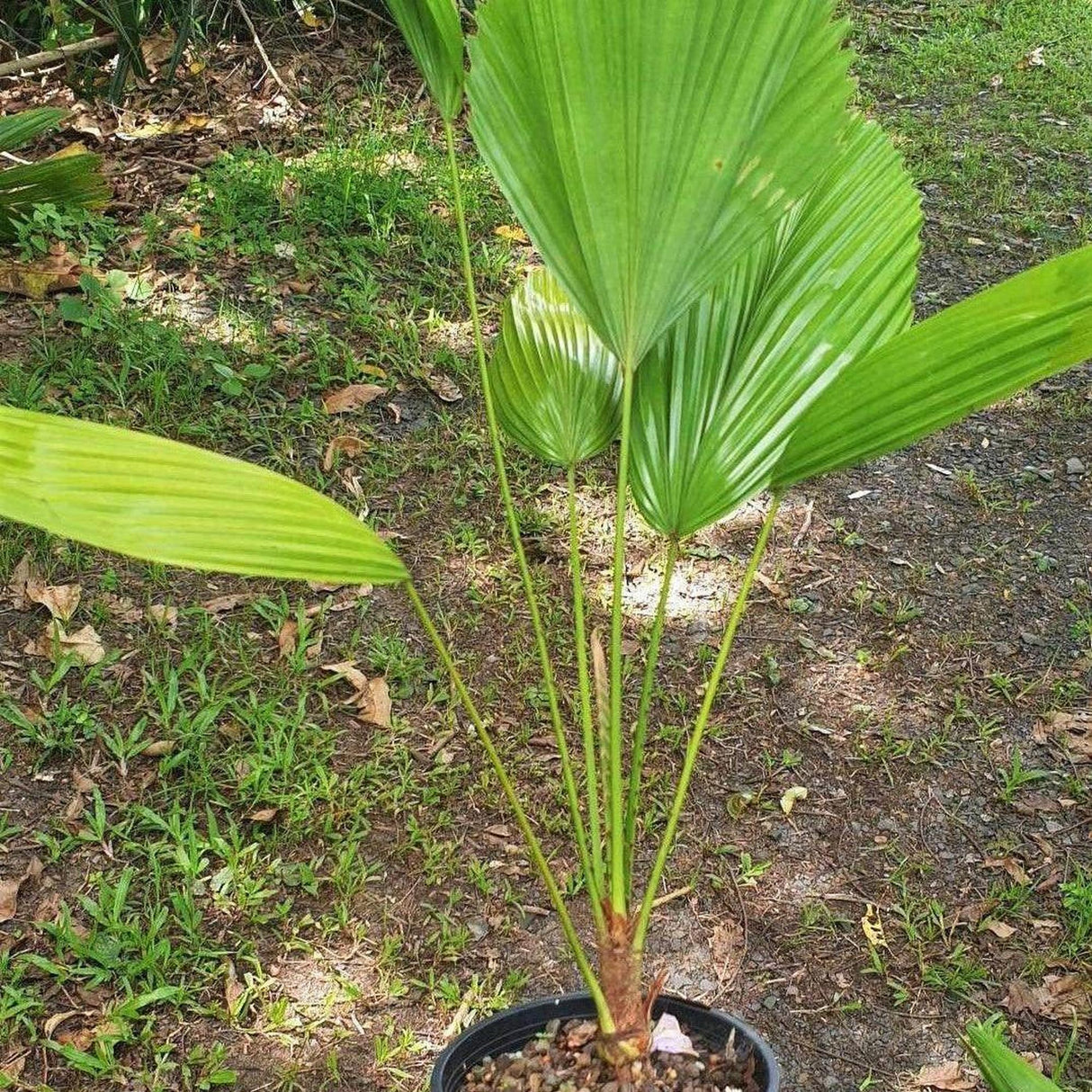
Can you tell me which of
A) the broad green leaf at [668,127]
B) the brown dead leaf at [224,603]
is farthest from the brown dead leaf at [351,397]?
the broad green leaf at [668,127]

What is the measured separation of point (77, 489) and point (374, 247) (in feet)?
8.46

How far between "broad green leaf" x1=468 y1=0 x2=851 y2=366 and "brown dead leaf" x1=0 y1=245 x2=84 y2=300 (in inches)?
83.5

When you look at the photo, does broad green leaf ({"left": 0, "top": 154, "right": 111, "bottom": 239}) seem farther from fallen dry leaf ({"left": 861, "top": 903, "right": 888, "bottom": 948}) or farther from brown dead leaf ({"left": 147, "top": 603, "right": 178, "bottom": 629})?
fallen dry leaf ({"left": 861, "top": 903, "right": 888, "bottom": 948})

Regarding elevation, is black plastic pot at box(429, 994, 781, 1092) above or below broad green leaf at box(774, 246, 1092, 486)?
below

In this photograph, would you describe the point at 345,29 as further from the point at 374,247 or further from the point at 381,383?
the point at 381,383

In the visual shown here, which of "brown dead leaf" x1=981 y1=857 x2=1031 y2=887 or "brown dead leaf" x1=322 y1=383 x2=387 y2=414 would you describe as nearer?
"brown dead leaf" x1=981 y1=857 x2=1031 y2=887

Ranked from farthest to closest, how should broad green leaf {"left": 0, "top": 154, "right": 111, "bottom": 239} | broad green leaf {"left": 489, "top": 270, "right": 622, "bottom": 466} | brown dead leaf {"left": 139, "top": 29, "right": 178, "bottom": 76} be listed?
brown dead leaf {"left": 139, "top": 29, "right": 178, "bottom": 76}
broad green leaf {"left": 0, "top": 154, "right": 111, "bottom": 239}
broad green leaf {"left": 489, "top": 270, "right": 622, "bottom": 466}

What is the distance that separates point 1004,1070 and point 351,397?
2342mm

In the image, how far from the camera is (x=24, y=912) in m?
1.89

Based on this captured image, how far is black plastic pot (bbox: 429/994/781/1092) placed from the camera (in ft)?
4.01

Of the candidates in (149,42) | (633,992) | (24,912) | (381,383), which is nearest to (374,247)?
(381,383)

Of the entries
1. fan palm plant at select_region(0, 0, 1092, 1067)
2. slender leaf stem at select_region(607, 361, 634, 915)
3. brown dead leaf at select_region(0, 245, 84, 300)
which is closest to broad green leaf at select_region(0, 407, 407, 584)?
fan palm plant at select_region(0, 0, 1092, 1067)

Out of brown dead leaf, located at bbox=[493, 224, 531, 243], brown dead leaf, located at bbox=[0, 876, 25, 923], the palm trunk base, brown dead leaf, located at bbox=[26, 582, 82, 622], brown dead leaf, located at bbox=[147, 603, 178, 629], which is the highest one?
the palm trunk base

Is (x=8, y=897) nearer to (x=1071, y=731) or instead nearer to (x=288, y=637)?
(x=288, y=637)
